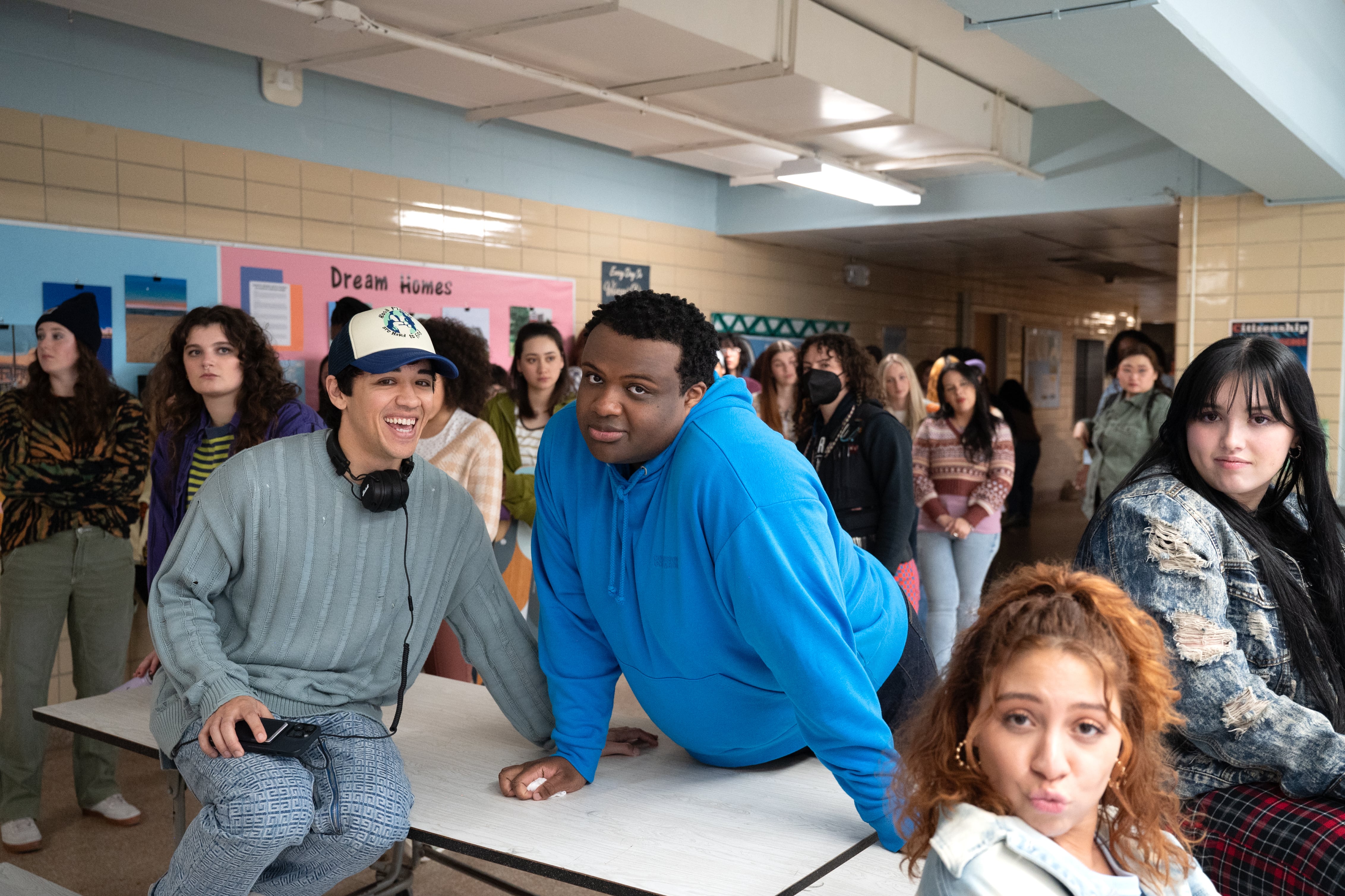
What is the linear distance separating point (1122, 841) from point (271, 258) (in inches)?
187

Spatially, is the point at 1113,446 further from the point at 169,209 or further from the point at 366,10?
the point at 169,209

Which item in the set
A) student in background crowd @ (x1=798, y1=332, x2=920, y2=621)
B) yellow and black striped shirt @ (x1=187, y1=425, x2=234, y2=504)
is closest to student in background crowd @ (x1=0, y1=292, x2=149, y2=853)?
yellow and black striped shirt @ (x1=187, y1=425, x2=234, y2=504)

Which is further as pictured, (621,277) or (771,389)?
(621,277)

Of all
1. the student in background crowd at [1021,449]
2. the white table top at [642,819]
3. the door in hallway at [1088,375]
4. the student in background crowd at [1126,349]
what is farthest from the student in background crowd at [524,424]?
the door in hallway at [1088,375]

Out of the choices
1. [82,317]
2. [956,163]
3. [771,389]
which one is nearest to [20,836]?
[82,317]

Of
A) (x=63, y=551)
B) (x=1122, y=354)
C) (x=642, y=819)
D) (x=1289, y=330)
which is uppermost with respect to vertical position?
(x=1289, y=330)

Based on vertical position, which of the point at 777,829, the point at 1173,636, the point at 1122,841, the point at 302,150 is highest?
the point at 302,150

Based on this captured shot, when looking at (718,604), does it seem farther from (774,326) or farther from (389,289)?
(774,326)

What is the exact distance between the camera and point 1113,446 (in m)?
5.59

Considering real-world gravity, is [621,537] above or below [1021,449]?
above

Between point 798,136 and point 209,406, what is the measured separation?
398 centimetres

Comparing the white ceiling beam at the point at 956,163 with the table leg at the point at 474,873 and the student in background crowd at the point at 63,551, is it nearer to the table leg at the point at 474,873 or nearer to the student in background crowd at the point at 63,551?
the student in background crowd at the point at 63,551

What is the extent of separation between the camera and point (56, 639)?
3.59m

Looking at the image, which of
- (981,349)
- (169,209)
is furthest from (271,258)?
(981,349)
